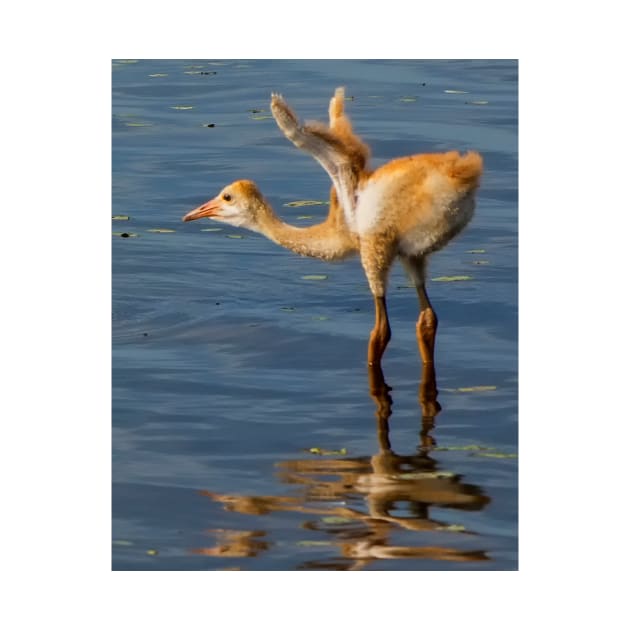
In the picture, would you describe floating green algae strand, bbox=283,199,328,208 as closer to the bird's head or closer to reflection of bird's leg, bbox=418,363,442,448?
the bird's head

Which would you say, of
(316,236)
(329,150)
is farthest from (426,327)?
(329,150)

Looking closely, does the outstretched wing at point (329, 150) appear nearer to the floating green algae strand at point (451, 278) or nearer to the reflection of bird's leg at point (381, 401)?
the reflection of bird's leg at point (381, 401)

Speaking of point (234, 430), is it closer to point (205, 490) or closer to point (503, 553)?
point (205, 490)

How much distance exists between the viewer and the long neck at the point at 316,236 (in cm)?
861

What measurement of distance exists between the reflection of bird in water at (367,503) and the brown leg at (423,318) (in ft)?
2.97

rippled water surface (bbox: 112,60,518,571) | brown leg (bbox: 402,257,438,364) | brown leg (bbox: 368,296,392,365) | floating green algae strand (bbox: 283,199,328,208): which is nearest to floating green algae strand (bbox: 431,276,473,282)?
rippled water surface (bbox: 112,60,518,571)

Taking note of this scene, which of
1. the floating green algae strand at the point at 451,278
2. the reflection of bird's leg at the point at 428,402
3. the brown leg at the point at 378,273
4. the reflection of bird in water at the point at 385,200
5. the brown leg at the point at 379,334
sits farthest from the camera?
the floating green algae strand at the point at 451,278

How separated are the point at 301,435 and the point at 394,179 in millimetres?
1423

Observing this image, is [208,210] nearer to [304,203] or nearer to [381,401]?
[381,401]

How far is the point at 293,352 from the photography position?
9.03 metres

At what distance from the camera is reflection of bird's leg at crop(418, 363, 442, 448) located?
787 centimetres

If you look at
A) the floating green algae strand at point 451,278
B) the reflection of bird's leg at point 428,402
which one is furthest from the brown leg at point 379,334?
the floating green algae strand at point 451,278

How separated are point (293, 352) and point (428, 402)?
1.04 m

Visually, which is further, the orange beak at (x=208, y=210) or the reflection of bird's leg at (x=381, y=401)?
the orange beak at (x=208, y=210)
